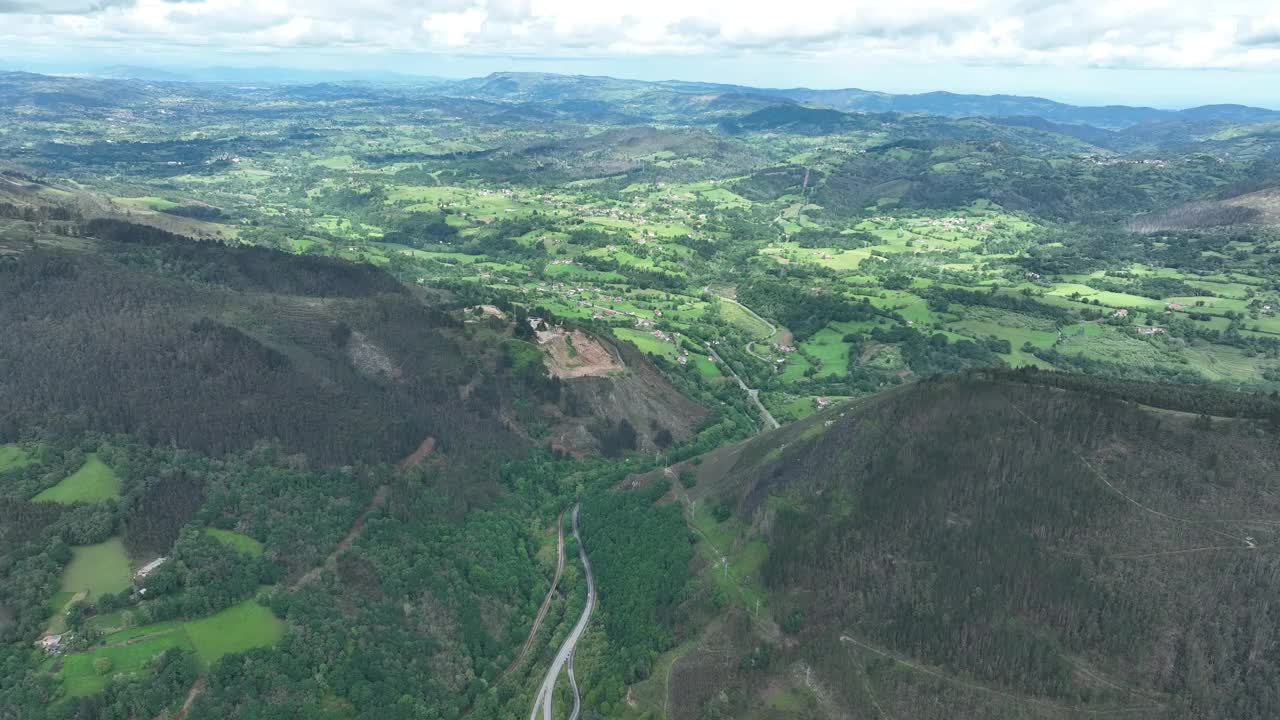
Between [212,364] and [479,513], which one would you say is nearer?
[479,513]

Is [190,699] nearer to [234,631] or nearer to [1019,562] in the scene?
[234,631]

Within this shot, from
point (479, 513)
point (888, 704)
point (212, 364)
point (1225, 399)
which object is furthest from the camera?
point (212, 364)

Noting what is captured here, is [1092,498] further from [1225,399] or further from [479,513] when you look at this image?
[479,513]

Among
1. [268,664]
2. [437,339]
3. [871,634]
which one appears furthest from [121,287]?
[871,634]

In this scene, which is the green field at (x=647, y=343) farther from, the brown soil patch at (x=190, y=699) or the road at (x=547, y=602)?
the brown soil patch at (x=190, y=699)

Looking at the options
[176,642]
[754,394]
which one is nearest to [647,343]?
[754,394]

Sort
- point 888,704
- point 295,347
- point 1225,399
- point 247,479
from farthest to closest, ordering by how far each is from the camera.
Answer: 1. point 295,347
2. point 247,479
3. point 1225,399
4. point 888,704

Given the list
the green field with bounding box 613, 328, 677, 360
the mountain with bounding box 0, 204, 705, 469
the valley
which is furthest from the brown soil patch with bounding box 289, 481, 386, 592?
the green field with bounding box 613, 328, 677, 360

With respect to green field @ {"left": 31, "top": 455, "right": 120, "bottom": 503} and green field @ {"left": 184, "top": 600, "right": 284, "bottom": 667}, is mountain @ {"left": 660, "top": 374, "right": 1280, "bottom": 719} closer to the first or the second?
green field @ {"left": 184, "top": 600, "right": 284, "bottom": 667}
